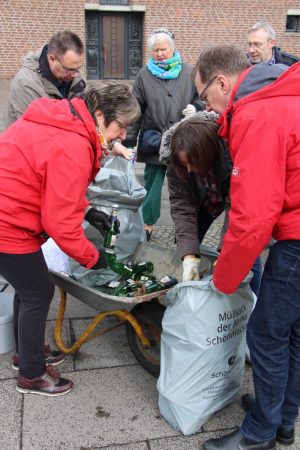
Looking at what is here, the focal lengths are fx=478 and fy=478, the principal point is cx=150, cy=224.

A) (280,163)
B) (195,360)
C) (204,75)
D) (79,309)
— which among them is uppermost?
(204,75)

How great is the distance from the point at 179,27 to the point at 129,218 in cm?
1281

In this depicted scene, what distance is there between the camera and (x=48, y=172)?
1.97m

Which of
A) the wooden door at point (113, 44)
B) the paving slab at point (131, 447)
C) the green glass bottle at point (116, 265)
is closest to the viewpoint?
the paving slab at point (131, 447)

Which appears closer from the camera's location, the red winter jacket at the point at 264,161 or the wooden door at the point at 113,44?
the red winter jacket at the point at 264,161

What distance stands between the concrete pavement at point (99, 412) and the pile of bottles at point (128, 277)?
0.48 m

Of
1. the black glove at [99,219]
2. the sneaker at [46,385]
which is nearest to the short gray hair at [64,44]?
the black glove at [99,219]

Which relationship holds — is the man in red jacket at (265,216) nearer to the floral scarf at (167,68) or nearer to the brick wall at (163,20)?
the floral scarf at (167,68)

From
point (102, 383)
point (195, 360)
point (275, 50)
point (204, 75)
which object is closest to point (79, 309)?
point (102, 383)

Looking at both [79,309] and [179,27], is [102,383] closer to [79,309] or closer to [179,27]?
[79,309]

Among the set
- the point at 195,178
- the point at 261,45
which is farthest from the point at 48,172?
the point at 261,45

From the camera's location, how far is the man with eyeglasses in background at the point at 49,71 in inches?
110

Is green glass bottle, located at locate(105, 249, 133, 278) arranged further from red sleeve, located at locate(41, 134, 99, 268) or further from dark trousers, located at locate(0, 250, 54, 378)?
red sleeve, located at locate(41, 134, 99, 268)

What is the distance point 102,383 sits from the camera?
8.63 ft

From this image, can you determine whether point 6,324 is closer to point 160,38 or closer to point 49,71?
point 49,71
